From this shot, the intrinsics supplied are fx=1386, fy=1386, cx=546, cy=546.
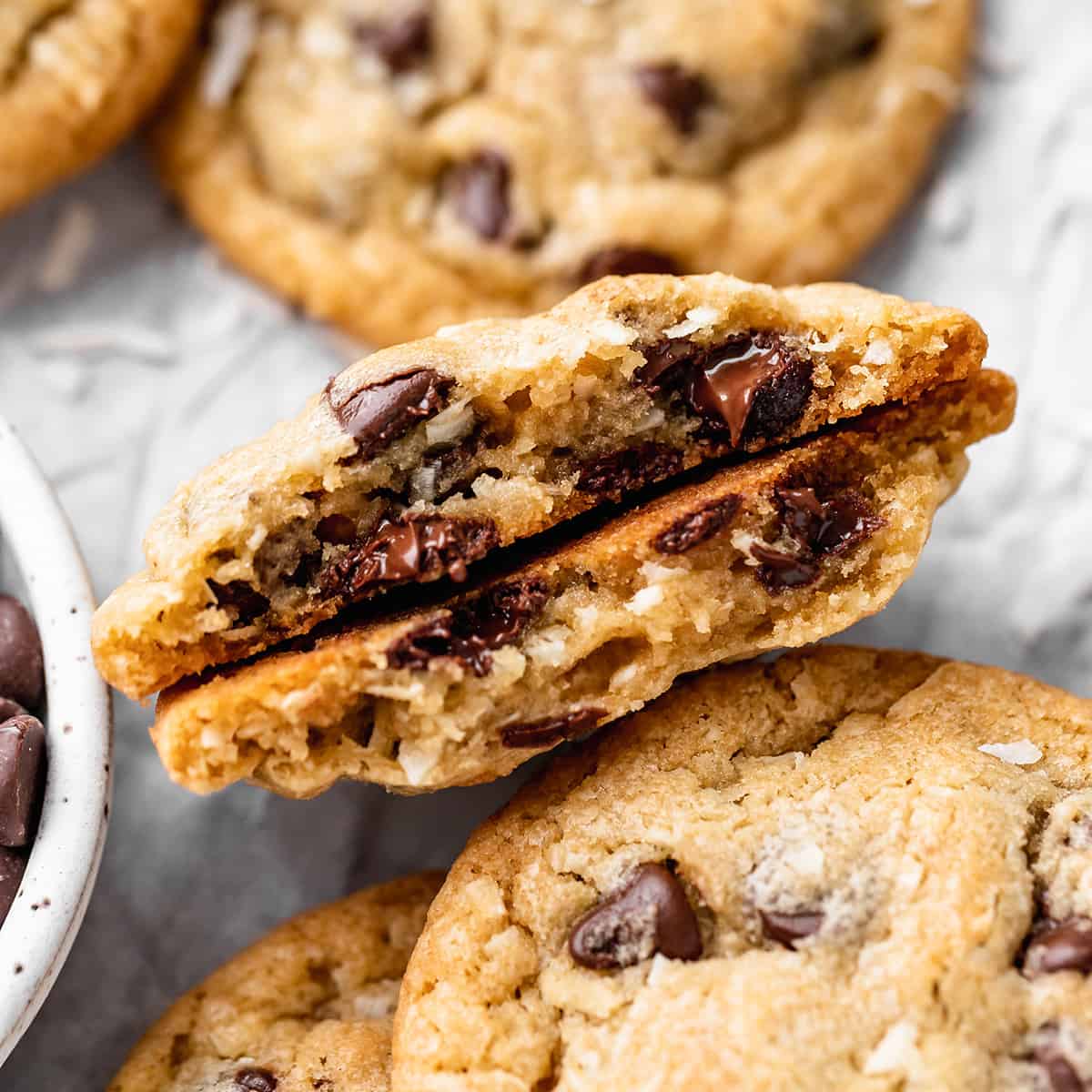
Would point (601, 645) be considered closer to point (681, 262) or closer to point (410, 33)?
point (681, 262)

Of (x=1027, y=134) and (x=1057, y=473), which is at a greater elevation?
(x=1027, y=134)

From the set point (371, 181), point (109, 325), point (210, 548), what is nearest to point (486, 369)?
point (210, 548)

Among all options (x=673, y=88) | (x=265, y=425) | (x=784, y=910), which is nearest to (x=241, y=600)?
(x=784, y=910)

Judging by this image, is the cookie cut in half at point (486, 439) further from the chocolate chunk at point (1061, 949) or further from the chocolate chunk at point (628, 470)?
the chocolate chunk at point (1061, 949)

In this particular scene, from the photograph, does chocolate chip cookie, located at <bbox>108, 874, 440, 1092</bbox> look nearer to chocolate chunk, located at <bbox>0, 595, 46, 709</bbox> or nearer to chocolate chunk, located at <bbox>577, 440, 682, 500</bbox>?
chocolate chunk, located at <bbox>0, 595, 46, 709</bbox>

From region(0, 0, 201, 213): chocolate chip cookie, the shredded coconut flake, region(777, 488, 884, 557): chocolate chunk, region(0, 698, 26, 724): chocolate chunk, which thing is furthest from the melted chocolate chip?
region(0, 0, 201, 213): chocolate chip cookie

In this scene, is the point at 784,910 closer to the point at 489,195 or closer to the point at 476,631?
the point at 476,631
